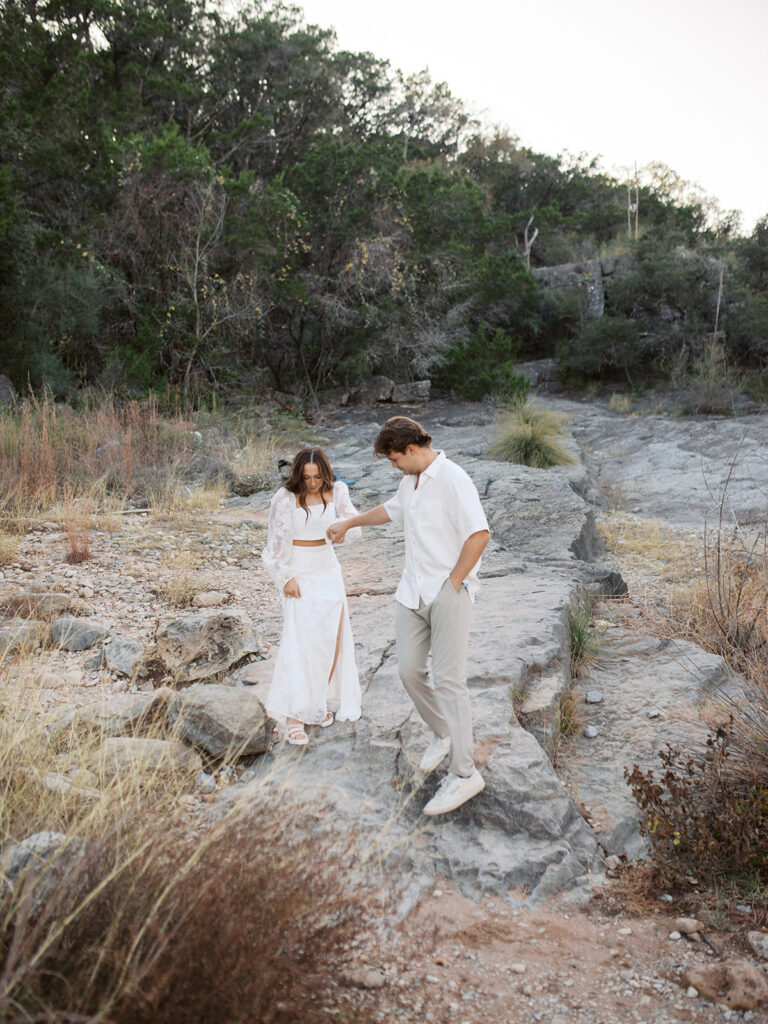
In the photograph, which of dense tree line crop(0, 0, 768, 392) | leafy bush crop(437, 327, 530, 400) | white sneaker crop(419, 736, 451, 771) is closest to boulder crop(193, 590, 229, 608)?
white sneaker crop(419, 736, 451, 771)

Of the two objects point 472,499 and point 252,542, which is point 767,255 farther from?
point 472,499

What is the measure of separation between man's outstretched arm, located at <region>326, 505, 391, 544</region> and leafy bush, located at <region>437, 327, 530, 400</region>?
38.8 ft

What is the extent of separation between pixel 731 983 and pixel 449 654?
138cm

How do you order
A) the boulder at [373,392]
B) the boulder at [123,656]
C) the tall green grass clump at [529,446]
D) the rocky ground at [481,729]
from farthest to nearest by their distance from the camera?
the boulder at [373,392]
the tall green grass clump at [529,446]
the boulder at [123,656]
the rocky ground at [481,729]

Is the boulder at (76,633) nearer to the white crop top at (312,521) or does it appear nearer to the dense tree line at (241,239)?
the white crop top at (312,521)

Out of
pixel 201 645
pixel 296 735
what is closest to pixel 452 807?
pixel 296 735

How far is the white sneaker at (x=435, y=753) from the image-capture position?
3.37 meters

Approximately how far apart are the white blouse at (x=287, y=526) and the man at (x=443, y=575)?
67cm

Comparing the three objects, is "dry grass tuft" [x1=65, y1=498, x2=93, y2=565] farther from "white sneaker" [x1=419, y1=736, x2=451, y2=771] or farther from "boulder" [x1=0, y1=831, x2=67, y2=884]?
"boulder" [x1=0, y1=831, x2=67, y2=884]

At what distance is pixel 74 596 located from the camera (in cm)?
573

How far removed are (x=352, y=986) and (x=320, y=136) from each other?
15.9 m

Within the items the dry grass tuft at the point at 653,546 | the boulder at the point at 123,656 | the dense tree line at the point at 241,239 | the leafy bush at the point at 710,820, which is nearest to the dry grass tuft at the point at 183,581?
the boulder at the point at 123,656

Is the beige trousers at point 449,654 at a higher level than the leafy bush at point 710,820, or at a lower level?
higher

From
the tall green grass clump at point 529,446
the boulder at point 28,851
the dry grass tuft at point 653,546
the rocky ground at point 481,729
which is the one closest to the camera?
the boulder at point 28,851
